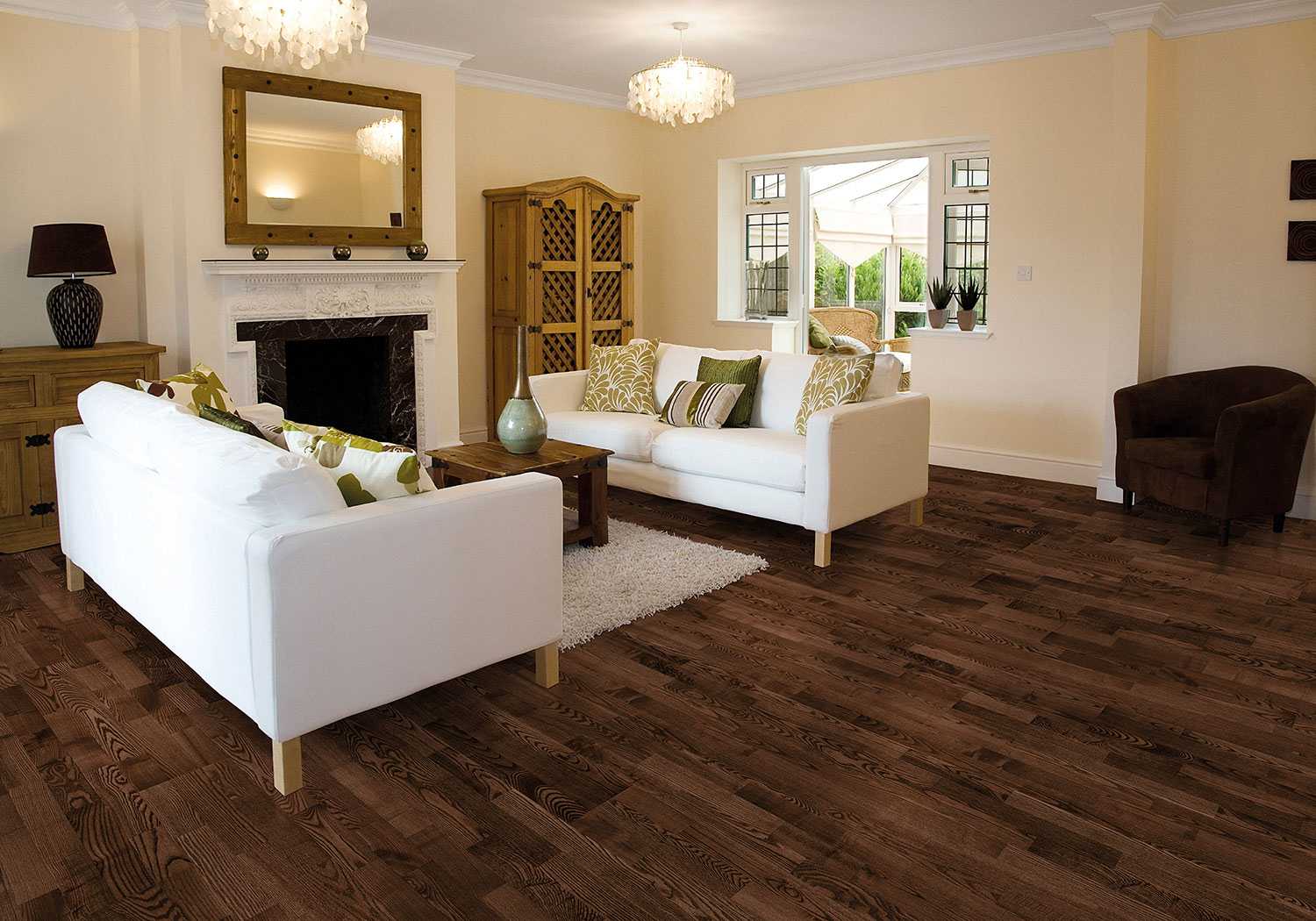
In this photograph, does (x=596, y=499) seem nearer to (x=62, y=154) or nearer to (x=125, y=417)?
(x=125, y=417)

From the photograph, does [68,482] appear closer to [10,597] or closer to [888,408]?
[10,597]

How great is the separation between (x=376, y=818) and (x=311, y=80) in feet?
15.0

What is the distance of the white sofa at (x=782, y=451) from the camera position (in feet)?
14.6

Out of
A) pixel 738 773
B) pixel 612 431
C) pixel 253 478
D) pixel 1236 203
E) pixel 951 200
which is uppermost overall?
pixel 951 200

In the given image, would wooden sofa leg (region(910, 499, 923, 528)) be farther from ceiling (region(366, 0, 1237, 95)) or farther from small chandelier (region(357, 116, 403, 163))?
small chandelier (region(357, 116, 403, 163))

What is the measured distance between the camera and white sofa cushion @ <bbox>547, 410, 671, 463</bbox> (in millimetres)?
5223

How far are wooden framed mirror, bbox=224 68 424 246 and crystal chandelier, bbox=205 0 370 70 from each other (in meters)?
1.94

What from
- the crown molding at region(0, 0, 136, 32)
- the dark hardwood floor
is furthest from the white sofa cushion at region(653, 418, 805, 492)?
the crown molding at region(0, 0, 136, 32)

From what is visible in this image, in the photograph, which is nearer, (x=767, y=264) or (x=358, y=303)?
(x=358, y=303)

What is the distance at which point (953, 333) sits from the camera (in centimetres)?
657

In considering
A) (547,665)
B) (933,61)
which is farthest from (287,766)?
(933,61)

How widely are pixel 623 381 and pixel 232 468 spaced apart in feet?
11.1

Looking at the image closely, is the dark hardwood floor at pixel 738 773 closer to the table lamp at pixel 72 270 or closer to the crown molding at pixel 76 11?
the table lamp at pixel 72 270

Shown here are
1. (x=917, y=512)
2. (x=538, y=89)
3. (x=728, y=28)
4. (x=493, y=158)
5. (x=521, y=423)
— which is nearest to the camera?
(x=521, y=423)
